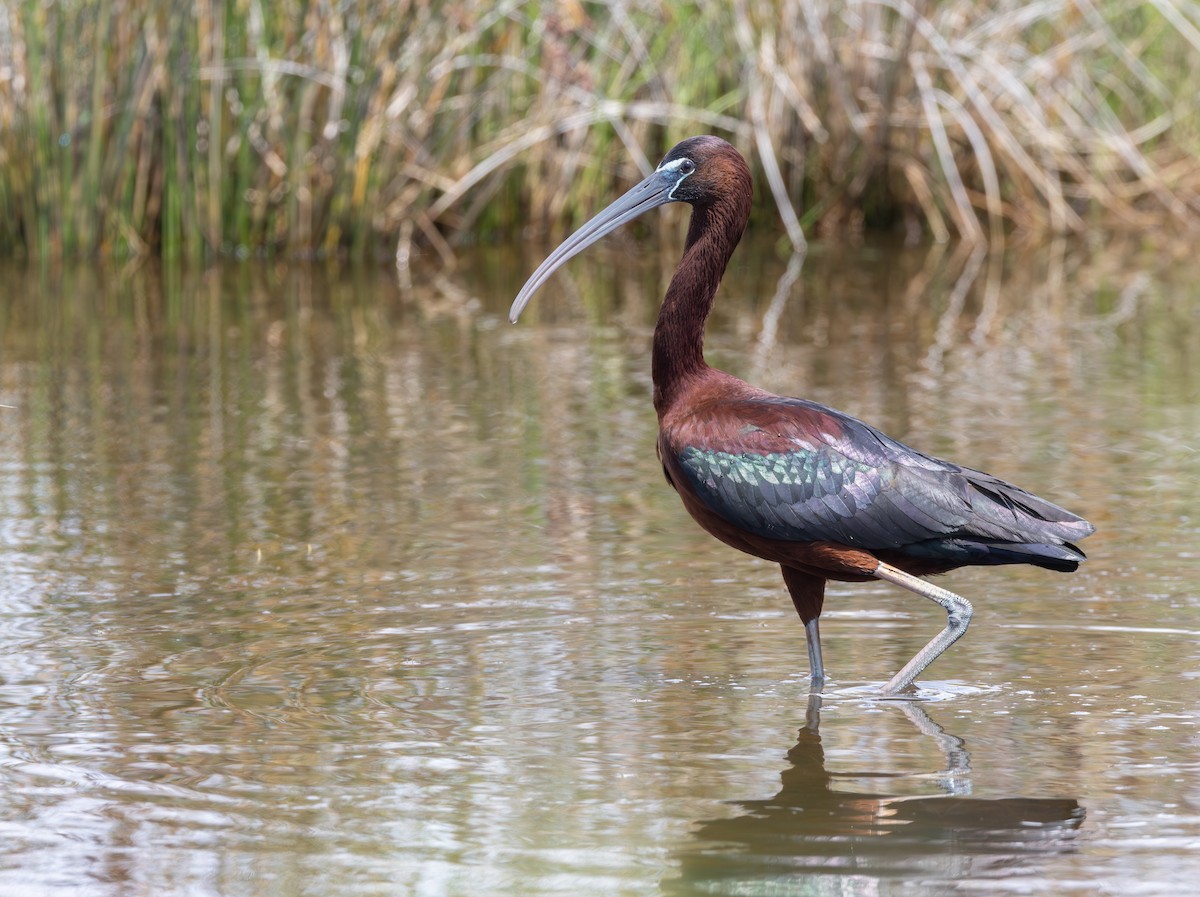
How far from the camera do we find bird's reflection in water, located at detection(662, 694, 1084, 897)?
399cm

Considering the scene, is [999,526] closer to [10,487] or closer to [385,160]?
[10,487]

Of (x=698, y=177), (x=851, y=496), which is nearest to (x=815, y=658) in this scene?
(x=851, y=496)

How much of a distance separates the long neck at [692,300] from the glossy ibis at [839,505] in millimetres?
112

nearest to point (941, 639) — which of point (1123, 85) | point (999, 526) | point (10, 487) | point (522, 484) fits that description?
point (999, 526)

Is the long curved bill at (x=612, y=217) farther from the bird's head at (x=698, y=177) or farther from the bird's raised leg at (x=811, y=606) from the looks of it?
the bird's raised leg at (x=811, y=606)

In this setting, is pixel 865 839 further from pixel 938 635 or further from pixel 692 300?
pixel 692 300

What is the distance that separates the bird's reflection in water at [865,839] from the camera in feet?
13.1

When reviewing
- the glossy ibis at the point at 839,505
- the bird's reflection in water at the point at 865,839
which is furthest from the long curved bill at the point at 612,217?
the bird's reflection in water at the point at 865,839

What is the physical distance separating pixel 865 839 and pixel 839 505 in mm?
1230

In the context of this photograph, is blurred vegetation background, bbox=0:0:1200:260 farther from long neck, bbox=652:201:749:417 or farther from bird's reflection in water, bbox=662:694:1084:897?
bird's reflection in water, bbox=662:694:1084:897

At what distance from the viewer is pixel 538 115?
13.6 m

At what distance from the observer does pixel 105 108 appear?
12477mm

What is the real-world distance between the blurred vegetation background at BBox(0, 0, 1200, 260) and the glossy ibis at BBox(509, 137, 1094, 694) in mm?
7554

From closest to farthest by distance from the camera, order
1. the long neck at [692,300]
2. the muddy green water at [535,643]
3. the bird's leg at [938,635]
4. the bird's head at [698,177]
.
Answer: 1. the muddy green water at [535,643]
2. the bird's leg at [938,635]
3. the long neck at [692,300]
4. the bird's head at [698,177]
